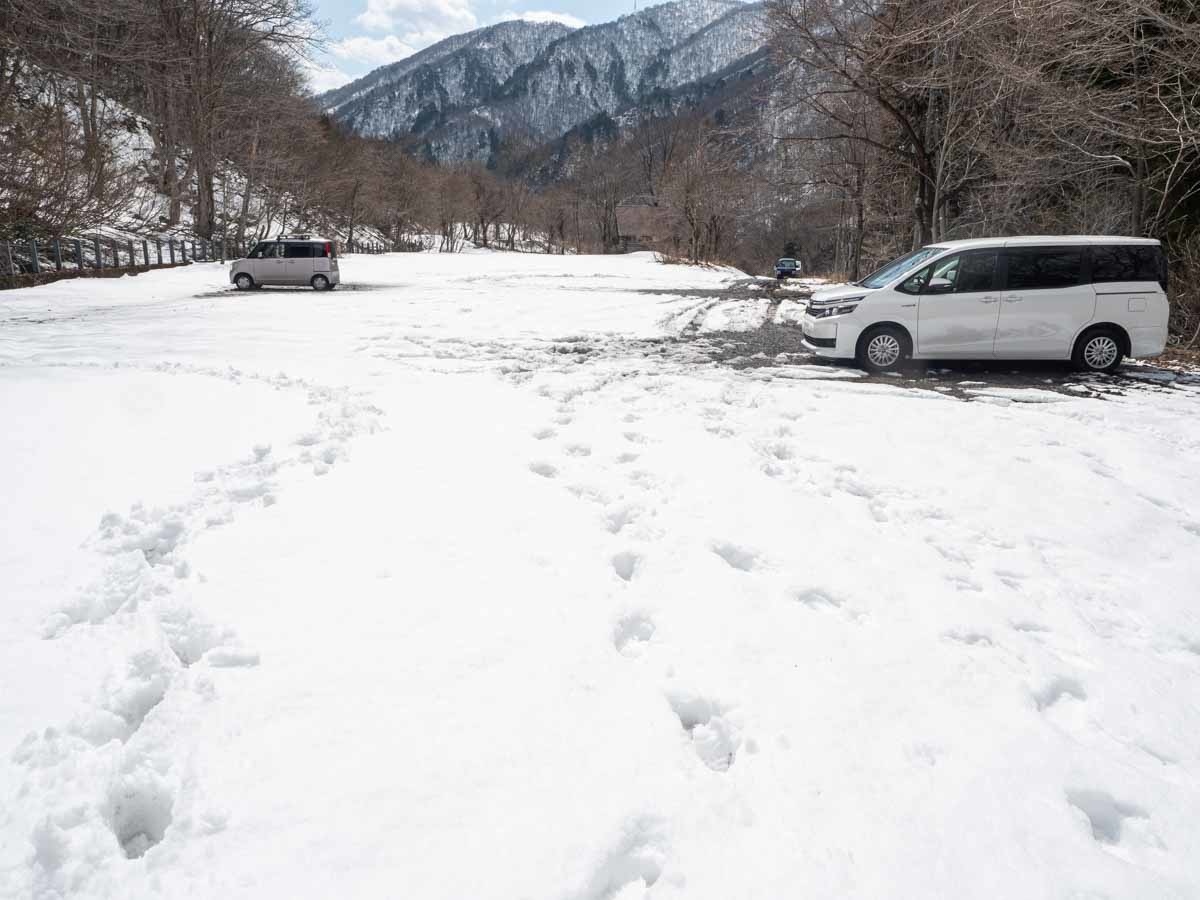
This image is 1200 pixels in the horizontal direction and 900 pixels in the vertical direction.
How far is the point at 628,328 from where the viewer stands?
536 inches

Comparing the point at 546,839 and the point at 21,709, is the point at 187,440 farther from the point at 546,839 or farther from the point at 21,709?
the point at 546,839

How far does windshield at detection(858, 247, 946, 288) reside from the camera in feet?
31.9

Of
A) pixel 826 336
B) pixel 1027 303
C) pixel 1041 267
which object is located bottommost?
pixel 826 336

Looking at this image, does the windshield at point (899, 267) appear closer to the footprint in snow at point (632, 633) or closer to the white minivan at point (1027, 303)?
the white minivan at point (1027, 303)

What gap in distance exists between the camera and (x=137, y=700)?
2471 mm

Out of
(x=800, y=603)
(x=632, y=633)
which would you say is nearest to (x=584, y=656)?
(x=632, y=633)

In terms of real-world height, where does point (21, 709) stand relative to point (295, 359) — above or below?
below

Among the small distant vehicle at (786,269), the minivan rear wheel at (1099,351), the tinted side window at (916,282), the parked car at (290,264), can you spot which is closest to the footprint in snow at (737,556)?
the tinted side window at (916,282)

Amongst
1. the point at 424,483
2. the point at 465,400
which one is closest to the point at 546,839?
the point at 424,483

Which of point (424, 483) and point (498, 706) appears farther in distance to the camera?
point (424, 483)

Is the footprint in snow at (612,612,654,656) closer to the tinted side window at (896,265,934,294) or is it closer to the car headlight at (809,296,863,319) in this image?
the car headlight at (809,296,863,319)

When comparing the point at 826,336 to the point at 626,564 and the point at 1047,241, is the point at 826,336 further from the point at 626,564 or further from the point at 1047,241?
the point at 626,564

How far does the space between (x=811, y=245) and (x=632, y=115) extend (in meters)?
130

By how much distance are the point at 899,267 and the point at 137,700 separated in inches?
419
